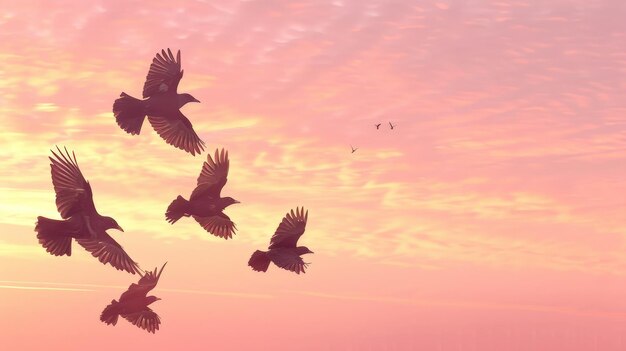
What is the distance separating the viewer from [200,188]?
1181 inches

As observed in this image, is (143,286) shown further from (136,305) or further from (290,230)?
(290,230)

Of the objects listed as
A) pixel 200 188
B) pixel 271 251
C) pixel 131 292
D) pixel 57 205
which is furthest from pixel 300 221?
pixel 57 205

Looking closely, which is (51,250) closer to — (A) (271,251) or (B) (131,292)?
(B) (131,292)

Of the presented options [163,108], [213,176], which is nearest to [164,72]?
[163,108]

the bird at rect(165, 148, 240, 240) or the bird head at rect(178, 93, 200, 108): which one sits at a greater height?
the bird head at rect(178, 93, 200, 108)

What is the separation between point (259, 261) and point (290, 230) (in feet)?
6.89

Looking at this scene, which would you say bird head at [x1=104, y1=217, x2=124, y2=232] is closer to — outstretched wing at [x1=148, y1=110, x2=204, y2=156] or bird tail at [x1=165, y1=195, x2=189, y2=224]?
bird tail at [x1=165, y1=195, x2=189, y2=224]

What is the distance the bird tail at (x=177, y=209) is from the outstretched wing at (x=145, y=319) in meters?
2.99

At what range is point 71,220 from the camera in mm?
26000

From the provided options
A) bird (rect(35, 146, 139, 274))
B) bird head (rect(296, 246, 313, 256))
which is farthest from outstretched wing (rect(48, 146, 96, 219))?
bird head (rect(296, 246, 313, 256))

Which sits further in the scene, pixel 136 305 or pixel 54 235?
pixel 136 305

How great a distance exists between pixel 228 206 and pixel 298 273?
348 cm

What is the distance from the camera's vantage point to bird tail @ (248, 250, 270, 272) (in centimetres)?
2894

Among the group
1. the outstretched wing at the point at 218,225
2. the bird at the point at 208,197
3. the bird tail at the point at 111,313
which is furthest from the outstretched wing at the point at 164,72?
the bird tail at the point at 111,313
